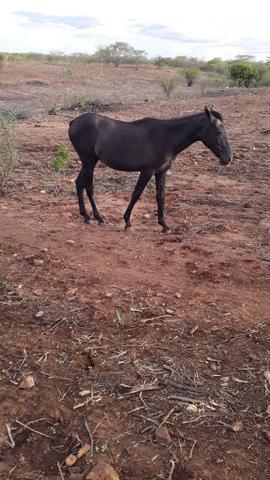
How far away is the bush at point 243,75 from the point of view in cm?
2644

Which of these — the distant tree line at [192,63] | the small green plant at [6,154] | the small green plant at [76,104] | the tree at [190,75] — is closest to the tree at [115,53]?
the distant tree line at [192,63]

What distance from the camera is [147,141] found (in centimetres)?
607

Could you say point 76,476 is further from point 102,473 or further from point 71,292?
point 71,292

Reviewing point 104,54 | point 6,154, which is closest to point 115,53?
point 104,54

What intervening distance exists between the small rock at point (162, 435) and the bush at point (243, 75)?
26.3 metres

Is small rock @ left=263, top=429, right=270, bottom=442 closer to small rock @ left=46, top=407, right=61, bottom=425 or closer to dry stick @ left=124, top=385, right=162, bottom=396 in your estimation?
dry stick @ left=124, top=385, right=162, bottom=396

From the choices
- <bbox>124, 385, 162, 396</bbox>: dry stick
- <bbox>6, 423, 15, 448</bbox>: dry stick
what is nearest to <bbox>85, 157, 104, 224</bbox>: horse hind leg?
<bbox>124, 385, 162, 396</bbox>: dry stick

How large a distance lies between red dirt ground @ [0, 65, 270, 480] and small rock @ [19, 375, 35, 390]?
46mm

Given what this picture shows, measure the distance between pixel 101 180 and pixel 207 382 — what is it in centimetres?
574

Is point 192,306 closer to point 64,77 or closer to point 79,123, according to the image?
point 79,123

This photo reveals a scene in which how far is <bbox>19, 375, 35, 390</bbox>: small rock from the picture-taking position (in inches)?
128

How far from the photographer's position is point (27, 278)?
15.8 ft

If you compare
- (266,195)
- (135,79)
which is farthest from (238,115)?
(135,79)

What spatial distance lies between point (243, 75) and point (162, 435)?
1051 inches
